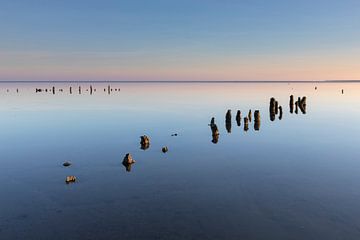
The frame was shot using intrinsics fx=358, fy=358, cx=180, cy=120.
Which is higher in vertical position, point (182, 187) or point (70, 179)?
point (70, 179)

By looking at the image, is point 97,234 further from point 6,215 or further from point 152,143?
point 152,143

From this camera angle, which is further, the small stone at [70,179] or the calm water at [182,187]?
the small stone at [70,179]

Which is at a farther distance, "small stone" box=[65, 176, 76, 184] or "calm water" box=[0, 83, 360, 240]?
"small stone" box=[65, 176, 76, 184]

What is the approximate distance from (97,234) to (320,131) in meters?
37.0

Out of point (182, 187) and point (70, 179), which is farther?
point (70, 179)

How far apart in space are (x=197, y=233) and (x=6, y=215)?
8.90m

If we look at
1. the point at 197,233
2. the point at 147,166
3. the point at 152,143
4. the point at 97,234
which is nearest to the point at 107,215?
the point at 97,234

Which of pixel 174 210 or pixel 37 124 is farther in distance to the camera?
pixel 37 124

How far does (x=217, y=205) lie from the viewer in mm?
18031

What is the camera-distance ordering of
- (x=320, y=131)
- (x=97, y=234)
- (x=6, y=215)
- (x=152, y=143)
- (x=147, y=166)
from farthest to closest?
(x=320, y=131), (x=152, y=143), (x=147, y=166), (x=6, y=215), (x=97, y=234)

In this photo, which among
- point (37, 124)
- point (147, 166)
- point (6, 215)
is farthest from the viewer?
point (37, 124)

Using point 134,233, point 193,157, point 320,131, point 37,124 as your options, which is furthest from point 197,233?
point 37,124

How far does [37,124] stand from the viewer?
49.9 meters

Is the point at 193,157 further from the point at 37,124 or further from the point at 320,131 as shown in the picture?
the point at 37,124
